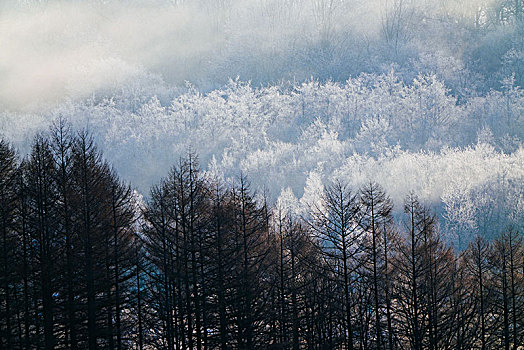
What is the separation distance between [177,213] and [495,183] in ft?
354

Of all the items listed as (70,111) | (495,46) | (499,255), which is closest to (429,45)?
(495,46)

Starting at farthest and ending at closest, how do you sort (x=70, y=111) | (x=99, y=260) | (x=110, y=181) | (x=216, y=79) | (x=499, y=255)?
1. (x=216, y=79)
2. (x=70, y=111)
3. (x=499, y=255)
4. (x=110, y=181)
5. (x=99, y=260)

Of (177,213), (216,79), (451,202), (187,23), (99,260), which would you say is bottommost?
(99,260)

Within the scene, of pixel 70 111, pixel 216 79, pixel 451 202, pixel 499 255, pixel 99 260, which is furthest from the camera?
pixel 216 79

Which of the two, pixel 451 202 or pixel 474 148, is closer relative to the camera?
pixel 451 202

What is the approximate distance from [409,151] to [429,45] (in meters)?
44.4

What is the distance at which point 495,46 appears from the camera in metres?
180

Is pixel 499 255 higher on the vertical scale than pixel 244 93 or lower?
lower

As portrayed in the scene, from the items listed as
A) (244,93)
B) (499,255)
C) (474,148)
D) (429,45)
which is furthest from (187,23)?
(499,255)

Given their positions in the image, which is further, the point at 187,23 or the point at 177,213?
the point at 187,23

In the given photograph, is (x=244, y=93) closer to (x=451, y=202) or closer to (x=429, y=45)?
(x=429, y=45)

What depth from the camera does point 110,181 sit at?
27.3m

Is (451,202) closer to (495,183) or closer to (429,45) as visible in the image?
(495,183)

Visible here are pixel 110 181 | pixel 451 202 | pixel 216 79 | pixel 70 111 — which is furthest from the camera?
pixel 216 79
